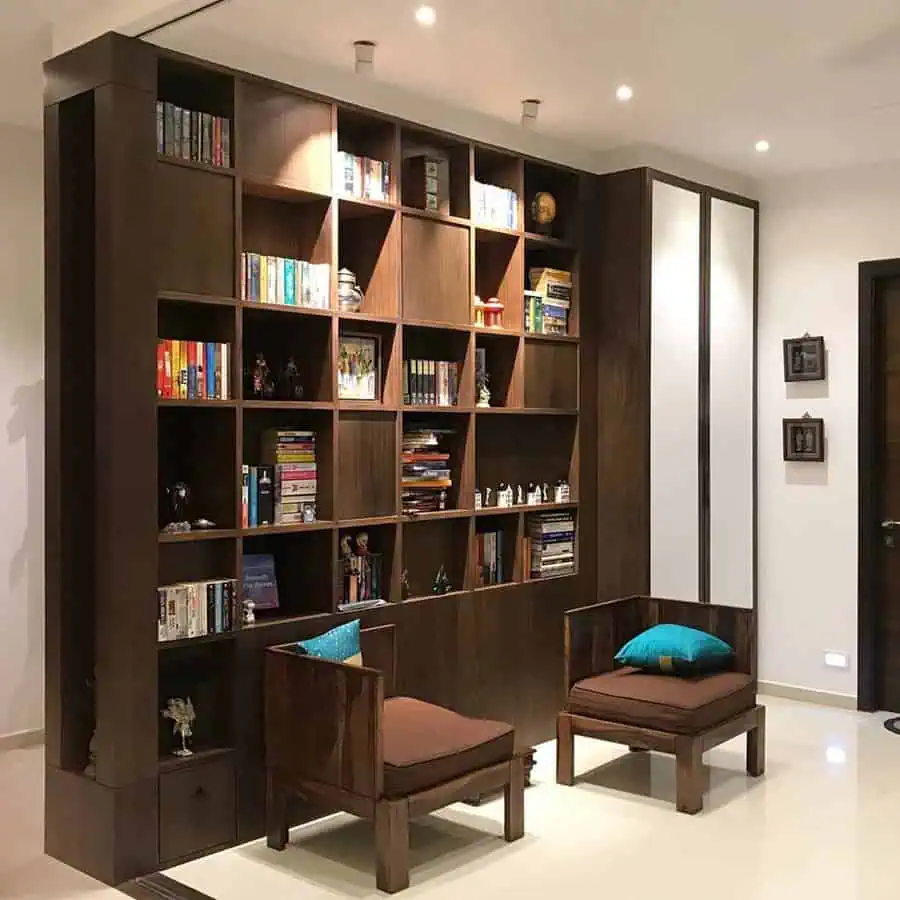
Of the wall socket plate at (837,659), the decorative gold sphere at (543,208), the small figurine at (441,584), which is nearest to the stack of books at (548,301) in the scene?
the decorative gold sphere at (543,208)

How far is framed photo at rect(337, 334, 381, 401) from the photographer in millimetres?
4168

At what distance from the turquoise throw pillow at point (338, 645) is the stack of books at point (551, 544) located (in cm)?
127

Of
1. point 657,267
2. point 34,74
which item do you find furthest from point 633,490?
point 34,74

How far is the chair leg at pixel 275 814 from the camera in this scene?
3.71m

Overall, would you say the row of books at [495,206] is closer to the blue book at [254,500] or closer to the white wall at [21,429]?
the blue book at [254,500]

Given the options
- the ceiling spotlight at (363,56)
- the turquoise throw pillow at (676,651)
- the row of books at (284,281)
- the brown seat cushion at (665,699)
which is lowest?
the brown seat cushion at (665,699)

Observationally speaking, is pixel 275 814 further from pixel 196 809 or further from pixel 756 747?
pixel 756 747

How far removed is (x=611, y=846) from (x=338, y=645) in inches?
44.7

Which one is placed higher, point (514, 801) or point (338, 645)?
point (338, 645)

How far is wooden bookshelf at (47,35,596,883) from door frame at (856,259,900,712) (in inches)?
65.6

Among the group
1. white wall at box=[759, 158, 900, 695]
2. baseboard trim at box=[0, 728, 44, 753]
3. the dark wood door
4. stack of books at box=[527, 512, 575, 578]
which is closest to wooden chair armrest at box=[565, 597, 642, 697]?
stack of books at box=[527, 512, 575, 578]

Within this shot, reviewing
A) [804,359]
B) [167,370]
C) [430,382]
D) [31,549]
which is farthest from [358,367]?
[804,359]

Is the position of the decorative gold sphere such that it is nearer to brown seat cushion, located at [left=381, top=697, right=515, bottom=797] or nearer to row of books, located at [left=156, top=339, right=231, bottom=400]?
row of books, located at [left=156, top=339, right=231, bottom=400]

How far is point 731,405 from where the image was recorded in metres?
5.74
